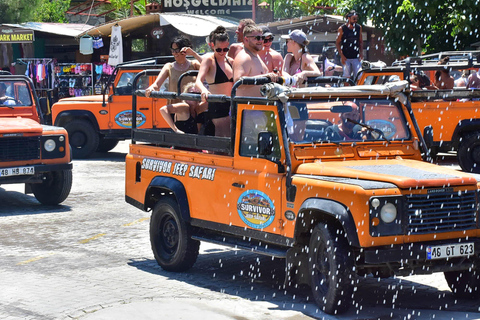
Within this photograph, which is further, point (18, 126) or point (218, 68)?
point (18, 126)

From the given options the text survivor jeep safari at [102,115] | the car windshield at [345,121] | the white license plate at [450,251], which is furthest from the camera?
the text survivor jeep safari at [102,115]

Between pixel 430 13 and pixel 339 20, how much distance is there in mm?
5835

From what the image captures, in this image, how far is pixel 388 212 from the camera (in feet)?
20.6

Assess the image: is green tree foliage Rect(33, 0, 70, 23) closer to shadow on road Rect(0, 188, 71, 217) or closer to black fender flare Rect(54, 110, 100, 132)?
black fender flare Rect(54, 110, 100, 132)

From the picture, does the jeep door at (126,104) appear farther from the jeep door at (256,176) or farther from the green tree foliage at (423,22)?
the jeep door at (256,176)

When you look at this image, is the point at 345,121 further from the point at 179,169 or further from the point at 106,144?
the point at 106,144

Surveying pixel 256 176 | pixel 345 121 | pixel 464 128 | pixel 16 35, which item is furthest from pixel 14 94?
pixel 16 35

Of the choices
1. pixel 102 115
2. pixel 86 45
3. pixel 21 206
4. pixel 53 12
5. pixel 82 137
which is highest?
pixel 53 12

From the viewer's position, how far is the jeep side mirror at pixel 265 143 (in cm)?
696

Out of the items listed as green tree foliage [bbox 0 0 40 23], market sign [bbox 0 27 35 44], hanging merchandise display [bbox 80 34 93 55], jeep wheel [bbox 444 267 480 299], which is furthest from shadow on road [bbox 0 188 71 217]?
green tree foliage [bbox 0 0 40 23]

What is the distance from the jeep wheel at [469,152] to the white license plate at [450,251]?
351 inches

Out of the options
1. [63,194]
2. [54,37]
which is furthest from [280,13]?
[63,194]

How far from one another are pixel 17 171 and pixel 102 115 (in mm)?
7079

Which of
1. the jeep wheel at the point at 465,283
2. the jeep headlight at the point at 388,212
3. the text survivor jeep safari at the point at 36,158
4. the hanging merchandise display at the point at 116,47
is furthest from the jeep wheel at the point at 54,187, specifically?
the hanging merchandise display at the point at 116,47
